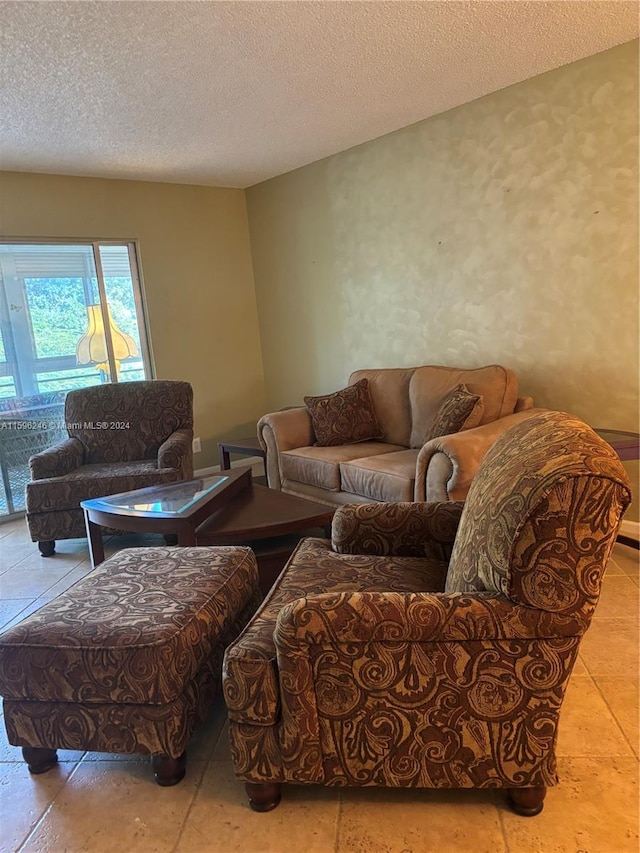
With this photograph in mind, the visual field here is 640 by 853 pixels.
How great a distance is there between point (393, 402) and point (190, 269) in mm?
2338

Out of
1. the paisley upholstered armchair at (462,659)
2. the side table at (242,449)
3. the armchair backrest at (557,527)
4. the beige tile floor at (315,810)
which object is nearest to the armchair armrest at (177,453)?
the side table at (242,449)

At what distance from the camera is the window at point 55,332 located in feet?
15.0

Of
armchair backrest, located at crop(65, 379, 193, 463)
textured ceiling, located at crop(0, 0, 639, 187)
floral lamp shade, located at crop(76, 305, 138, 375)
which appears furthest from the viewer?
floral lamp shade, located at crop(76, 305, 138, 375)

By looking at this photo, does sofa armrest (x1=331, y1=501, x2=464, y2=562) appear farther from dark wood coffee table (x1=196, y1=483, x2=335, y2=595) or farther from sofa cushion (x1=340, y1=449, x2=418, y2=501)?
sofa cushion (x1=340, y1=449, x2=418, y2=501)

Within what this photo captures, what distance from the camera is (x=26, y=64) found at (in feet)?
8.73

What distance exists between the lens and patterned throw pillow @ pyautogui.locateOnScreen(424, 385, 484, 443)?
10.6 ft

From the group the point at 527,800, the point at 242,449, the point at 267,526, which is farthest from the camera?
the point at 242,449

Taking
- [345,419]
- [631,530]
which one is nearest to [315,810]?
[631,530]

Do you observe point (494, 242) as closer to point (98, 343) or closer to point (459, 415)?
point (459, 415)

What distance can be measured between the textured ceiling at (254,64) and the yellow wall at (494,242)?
0.23 meters

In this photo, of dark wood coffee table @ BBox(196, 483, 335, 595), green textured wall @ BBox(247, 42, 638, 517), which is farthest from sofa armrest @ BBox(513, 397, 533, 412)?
dark wood coffee table @ BBox(196, 483, 335, 595)

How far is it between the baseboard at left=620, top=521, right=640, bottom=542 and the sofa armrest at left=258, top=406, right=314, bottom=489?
1.92 m

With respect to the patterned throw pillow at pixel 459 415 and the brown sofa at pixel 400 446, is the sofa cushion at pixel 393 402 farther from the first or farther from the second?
the patterned throw pillow at pixel 459 415

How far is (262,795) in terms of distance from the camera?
5.36 feet
